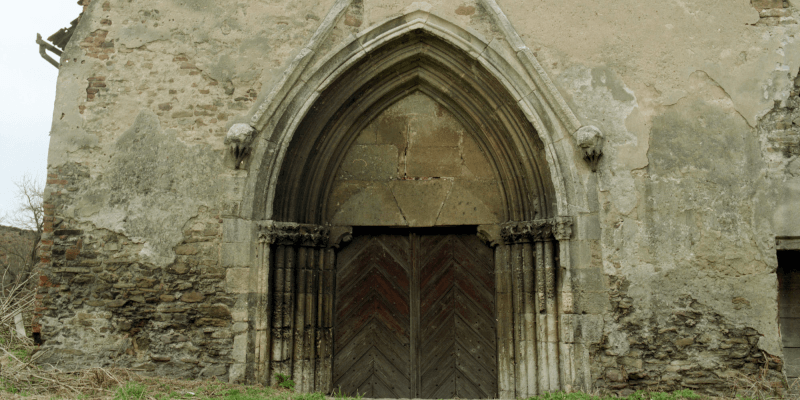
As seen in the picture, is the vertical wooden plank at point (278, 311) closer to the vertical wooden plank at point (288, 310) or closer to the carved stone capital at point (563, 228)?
the vertical wooden plank at point (288, 310)

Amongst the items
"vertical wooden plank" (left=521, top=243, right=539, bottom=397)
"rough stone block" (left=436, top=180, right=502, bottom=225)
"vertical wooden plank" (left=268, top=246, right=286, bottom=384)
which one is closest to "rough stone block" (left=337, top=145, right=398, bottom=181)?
"rough stone block" (left=436, top=180, right=502, bottom=225)

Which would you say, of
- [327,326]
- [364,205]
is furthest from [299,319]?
[364,205]

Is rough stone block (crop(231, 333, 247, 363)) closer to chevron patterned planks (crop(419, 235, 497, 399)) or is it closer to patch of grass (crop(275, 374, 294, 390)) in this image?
patch of grass (crop(275, 374, 294, 390))

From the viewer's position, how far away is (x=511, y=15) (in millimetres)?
5777

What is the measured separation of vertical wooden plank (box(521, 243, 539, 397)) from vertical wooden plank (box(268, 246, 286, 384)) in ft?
8.02

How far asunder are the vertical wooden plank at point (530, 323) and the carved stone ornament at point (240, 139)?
9.92 ft

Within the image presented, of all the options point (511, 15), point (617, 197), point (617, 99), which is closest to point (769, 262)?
point (617, 197)

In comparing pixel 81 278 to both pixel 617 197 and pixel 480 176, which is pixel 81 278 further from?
pixel 617 197

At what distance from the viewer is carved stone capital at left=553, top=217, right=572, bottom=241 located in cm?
535

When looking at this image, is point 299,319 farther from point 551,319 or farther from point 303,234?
point 551,319

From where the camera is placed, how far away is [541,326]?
215 inches

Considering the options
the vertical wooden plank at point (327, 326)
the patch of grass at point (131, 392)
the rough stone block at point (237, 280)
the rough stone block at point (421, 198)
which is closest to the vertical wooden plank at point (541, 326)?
the rough stone block at point (421, 198)

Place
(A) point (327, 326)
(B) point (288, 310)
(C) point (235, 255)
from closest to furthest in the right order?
1. (C) point (235, 255)
2. (B) point (288, 310)
3. (A) point (327, 326)

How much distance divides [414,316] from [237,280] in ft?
6.40
